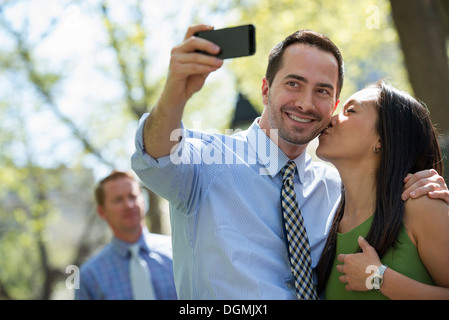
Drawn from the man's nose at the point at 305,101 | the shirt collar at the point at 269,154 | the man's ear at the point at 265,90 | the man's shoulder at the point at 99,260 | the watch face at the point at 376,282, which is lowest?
the man's shoulder at the point at 99,260

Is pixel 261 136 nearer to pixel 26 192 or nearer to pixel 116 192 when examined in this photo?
pixel 116 192

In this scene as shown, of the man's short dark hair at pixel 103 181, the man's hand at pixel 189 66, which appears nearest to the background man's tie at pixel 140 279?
the man's short dark hair at pixel 103 181

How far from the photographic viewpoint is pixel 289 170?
2.76 m

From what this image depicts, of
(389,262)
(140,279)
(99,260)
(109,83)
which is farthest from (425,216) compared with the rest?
(109,83)

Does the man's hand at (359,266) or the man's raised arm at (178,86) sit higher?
the man's raised arm at (178,86)

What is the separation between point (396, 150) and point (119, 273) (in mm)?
2752

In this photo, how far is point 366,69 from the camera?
1524cm

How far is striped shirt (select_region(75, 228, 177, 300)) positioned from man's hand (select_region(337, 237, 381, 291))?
224 cm

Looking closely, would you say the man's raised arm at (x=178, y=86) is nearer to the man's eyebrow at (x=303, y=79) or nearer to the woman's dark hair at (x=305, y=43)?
the man's eyebrow at (x=303, y=79)

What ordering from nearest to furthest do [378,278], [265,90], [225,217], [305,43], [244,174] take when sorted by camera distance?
[378,278], [225,217], [244,174], [305,43], [265,90]

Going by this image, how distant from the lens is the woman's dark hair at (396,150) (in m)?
2.60

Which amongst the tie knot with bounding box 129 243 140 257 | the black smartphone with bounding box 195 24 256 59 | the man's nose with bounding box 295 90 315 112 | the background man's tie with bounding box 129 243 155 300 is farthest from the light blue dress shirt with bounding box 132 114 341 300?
the tie knot with bounding box 129 243 140 257

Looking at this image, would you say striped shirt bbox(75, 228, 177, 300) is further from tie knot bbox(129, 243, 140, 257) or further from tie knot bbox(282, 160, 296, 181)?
tie knot bbox(282, 160, 296, 181)

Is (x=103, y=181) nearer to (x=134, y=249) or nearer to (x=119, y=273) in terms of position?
(x=134, y=249)
